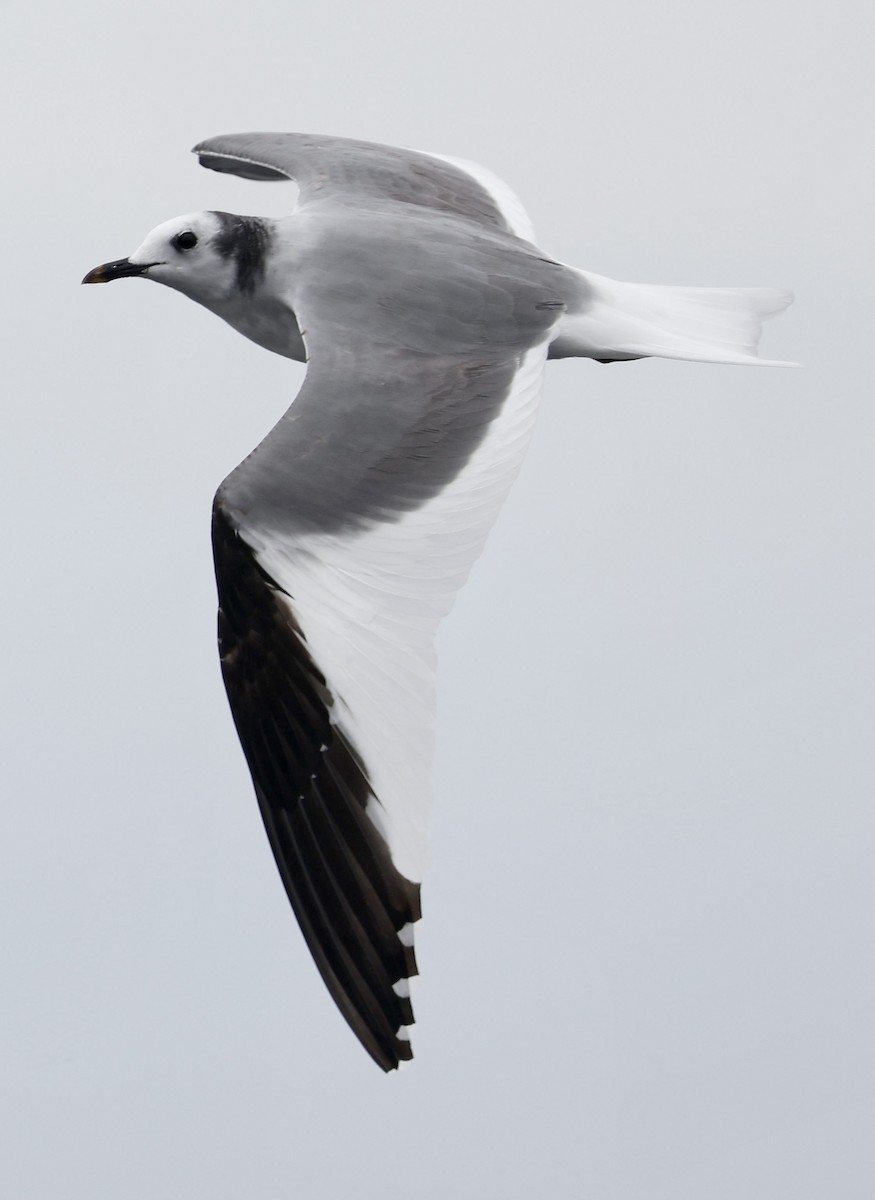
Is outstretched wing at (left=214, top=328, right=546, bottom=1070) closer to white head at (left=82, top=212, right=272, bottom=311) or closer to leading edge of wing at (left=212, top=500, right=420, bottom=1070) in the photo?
leading edge of wing at (left=212, top=500, right=420, bottom=1070)

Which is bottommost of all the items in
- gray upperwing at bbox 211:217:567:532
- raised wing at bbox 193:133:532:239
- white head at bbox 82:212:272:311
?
gray upperwing at bbox 211:217:567:532

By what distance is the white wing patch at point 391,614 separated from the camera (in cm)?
331

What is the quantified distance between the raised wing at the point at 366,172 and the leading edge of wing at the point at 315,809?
44.6 inches

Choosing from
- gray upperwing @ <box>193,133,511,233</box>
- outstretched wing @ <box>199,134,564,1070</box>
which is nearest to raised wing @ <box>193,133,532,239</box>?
gray upperwing @ <box>193,133,511,233</box>

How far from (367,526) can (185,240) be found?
946 mm

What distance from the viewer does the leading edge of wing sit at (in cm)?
332

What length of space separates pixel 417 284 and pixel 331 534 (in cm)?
61

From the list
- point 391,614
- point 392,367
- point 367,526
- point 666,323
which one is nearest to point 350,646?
point 391,614

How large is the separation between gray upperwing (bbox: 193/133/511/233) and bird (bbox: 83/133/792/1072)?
12.4 inches

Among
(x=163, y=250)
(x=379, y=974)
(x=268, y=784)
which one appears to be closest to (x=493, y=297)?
(x=163, y=250)

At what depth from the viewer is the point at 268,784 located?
343 centimetres

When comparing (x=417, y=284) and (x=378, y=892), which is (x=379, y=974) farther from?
(x=417, y=284)

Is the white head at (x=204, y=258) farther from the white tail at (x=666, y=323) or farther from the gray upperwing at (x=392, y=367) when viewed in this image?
the white tail at (x=666, y=323)

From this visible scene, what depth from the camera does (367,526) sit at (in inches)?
136
